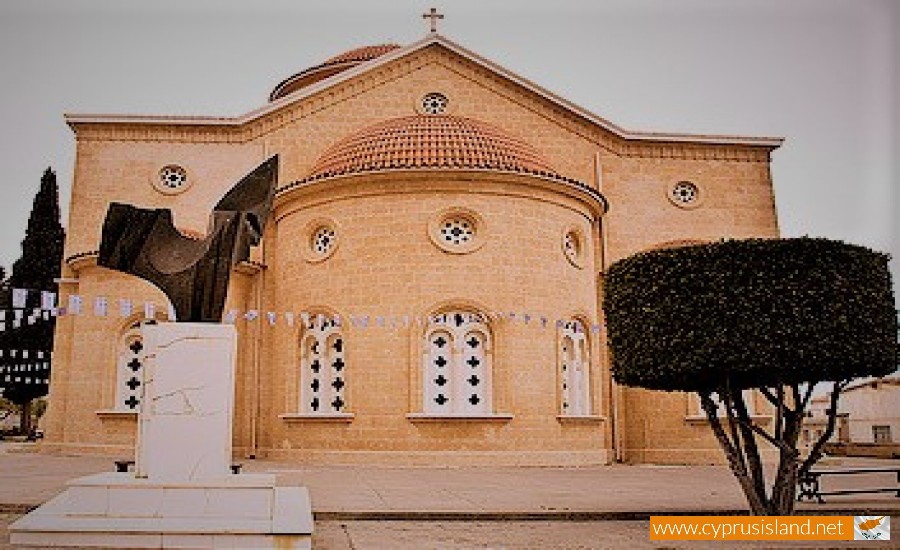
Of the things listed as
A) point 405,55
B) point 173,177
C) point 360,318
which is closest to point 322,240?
point 360,318

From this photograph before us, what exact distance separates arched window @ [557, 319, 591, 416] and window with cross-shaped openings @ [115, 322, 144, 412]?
9973 mm

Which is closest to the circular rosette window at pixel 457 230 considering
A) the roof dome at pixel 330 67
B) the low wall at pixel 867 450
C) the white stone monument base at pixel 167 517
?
the white stone monument base at pixel 167 517

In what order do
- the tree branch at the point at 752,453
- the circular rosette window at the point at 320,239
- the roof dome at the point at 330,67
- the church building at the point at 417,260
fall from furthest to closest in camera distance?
1. the roof dome at the point at 330,67
2. the circular rosette window at the point at 320,239
3. the church building at the point at 417,260
4. the tree branch at the point at 752,453

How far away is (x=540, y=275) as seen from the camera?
1755cm

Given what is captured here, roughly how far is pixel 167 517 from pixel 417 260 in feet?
32.9

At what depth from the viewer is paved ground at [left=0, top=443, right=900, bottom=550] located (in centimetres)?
865

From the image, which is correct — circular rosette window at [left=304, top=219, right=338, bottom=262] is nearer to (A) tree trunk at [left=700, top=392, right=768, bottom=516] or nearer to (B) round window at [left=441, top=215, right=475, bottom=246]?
(B) round window at [left=441, top=215, right=475, bottom=246]

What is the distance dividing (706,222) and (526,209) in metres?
7.09

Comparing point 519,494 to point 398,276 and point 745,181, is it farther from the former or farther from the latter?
point 745,181

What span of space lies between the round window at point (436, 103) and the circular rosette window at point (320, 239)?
17.0ft

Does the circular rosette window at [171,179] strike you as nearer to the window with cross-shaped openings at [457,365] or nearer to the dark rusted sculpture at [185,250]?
the window with cross-shaped openings at [457,365]

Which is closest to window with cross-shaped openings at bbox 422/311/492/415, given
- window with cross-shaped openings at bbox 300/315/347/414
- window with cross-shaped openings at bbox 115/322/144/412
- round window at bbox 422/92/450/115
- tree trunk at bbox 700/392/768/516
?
window with cross-shaped openings at bbox 300/315/347/414

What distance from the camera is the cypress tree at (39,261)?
32156 millimetres

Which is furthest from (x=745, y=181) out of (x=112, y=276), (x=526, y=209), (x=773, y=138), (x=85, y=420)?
(x=85, y=420)
